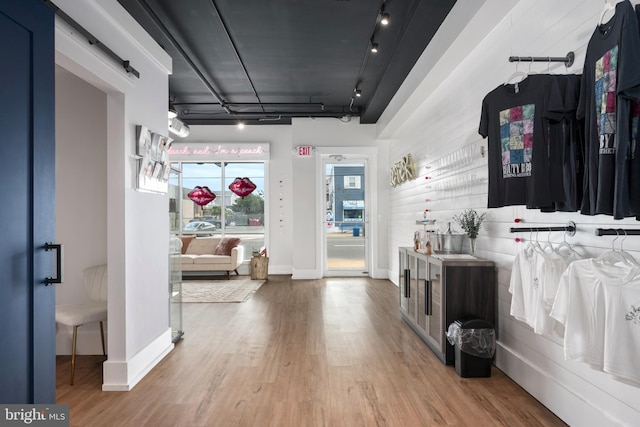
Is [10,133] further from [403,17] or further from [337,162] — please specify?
[337,162]

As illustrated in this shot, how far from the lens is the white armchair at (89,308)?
124 inches

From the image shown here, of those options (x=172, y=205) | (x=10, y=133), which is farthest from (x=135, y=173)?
(x=10, y=133)

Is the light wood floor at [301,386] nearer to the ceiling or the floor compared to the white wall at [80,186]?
nearer to the floor

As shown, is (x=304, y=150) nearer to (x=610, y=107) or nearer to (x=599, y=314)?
(x=610, y=107)

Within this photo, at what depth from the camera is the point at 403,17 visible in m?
3.97

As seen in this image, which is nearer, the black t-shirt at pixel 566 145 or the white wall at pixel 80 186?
the black t-shirt at pixel 566 145

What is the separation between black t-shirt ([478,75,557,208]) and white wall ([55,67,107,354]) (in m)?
3.54

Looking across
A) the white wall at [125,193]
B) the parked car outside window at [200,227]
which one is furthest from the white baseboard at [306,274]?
the white wall at [125,193]

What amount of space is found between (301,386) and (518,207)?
224cm

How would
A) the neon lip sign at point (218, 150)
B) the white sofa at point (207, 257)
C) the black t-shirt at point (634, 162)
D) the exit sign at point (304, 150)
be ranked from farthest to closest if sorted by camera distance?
the neon lip sign at point (218, 150) → the white sofa at point (207, 257) → the exit sign at point (304, 150) → the black t-shirt at point (634, 162)

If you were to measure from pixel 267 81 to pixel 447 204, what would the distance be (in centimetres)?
348

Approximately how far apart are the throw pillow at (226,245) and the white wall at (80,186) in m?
4.56

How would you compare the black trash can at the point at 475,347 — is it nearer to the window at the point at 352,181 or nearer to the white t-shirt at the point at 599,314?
the white t-shirt at the point at 599,314

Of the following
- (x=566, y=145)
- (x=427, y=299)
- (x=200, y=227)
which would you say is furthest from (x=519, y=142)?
(x=200, y=227)
